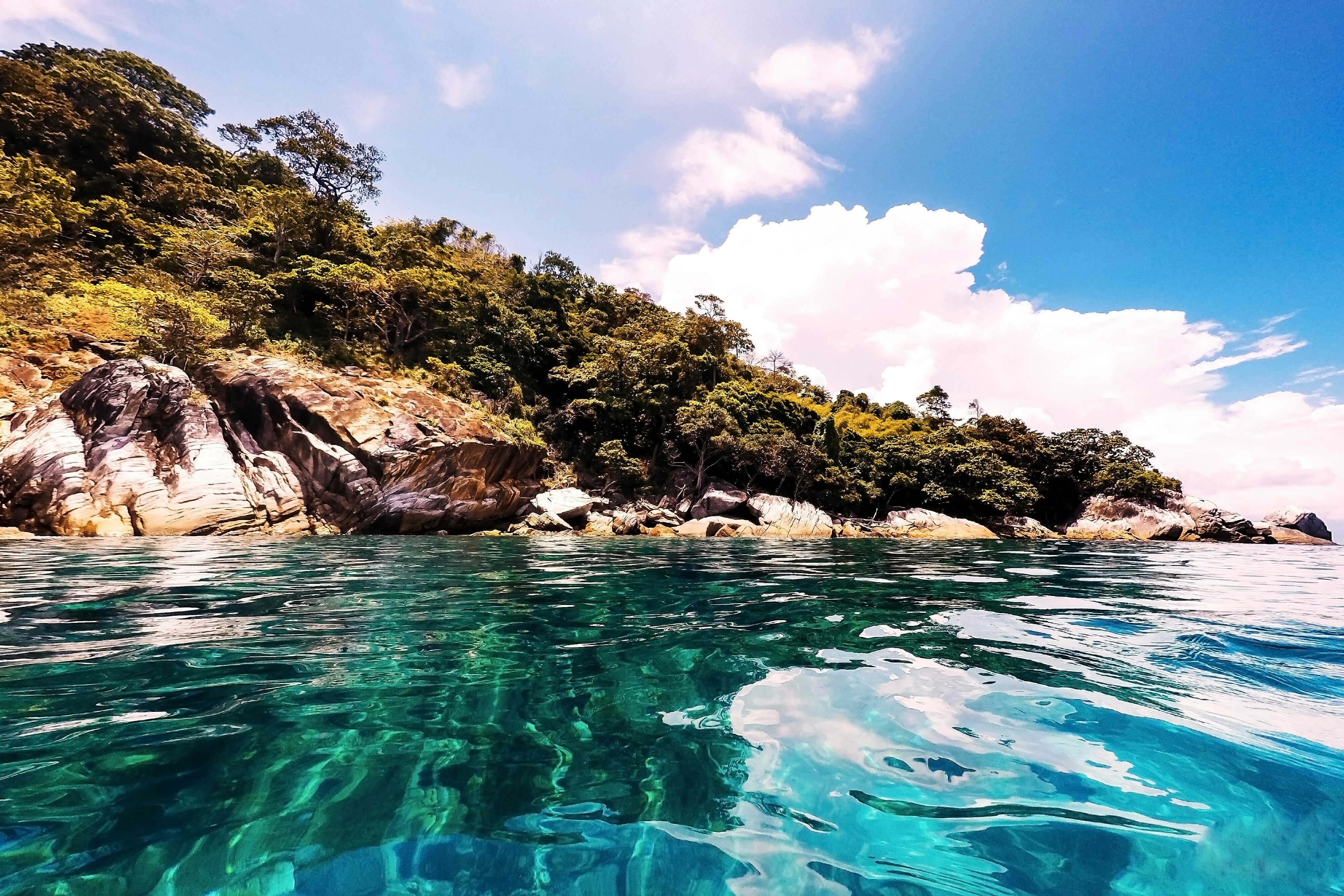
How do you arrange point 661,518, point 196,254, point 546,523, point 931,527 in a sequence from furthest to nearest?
point 931,527
point 661,518
point 196,254
point 546,523

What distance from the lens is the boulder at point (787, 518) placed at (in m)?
24.4

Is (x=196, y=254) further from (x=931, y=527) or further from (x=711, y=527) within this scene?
(x=931, y=527)

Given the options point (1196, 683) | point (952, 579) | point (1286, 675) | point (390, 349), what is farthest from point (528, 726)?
point (390, 349)

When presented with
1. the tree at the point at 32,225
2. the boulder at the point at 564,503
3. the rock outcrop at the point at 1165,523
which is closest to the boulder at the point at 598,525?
the boulder at the point at 564,503

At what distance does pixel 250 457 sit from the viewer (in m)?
15.7

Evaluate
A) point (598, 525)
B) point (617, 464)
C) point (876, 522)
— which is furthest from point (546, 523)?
point (876, 522)

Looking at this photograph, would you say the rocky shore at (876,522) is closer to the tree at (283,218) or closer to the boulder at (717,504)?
the boulder at (717,504)

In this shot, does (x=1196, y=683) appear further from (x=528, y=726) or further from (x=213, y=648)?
(x=213, y=648)

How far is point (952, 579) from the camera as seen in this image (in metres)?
7.21

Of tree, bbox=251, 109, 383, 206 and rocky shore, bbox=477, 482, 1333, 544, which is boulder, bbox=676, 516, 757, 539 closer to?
rocky shore, bbox=477, 482, 1333, 544

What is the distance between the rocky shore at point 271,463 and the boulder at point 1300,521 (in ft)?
67.8

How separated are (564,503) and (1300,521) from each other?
141 feet

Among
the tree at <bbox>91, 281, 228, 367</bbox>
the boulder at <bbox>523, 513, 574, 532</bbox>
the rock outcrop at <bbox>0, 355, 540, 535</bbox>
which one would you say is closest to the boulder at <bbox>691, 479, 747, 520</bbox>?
the boulder at <bbox>523, 513, 574, 532</bbox>

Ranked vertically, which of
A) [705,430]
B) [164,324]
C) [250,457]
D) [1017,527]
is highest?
[164,324]
